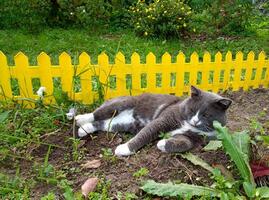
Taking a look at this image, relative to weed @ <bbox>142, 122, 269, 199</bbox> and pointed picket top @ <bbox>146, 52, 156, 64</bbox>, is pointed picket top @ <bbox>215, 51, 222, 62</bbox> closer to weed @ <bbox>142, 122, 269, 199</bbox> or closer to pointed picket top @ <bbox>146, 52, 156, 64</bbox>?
pointed picket top @ <bbox>146, 52, 156, 64</bbox>

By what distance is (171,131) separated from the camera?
402cm

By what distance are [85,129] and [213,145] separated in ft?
4.73

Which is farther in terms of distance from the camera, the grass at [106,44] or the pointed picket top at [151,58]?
the grass at [106,44]

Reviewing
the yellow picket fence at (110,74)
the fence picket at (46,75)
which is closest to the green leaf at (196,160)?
the yellow picket fence at (110,74)

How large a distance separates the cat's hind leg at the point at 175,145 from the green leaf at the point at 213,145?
0.16 meters

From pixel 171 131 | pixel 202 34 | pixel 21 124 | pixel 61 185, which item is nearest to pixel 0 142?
pixel 21 124

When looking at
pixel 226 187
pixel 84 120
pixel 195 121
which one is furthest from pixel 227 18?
pixel 226 187

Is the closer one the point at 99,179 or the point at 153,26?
the point at 99,179

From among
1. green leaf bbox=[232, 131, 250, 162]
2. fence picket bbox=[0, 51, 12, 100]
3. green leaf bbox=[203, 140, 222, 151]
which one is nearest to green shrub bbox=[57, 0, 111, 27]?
fence picket bbox=[0, 51, 12, 100]

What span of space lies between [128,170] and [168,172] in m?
0.36

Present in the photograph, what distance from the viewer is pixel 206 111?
3848 mm

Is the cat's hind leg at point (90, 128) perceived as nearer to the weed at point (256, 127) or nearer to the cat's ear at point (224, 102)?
the cat's ear at point (224, 102)

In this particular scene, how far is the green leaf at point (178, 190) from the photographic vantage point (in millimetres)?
3229

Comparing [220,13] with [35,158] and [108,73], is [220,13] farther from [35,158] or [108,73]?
[35,158]
